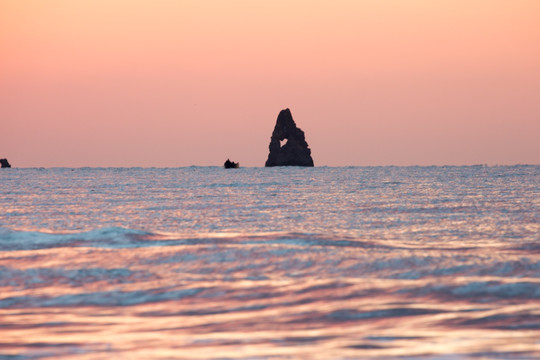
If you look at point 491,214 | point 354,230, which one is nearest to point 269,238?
point 354,230

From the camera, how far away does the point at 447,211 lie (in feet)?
108

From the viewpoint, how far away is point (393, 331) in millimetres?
8953

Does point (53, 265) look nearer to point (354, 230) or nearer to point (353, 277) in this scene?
point (353, 277)

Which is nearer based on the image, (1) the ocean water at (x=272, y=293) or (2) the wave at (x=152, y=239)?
(1) the ocean water at (x=272, y=293)

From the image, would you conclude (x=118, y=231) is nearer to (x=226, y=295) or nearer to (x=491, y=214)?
(x=226, y=295)

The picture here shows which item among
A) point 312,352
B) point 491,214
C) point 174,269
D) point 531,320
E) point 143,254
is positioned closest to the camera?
point 312,352

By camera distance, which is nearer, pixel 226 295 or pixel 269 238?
pixel 226 295

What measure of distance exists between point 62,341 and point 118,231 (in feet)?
44.2

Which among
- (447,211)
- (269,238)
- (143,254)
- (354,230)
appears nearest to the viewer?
(143,254)

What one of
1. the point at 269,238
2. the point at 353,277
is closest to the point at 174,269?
the point at 353,277

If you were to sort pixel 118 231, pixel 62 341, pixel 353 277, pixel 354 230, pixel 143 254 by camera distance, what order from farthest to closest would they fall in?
1. pixel 354 230
2. pixel 118 231
3. pixel 143 254
4. pixel 353 277
5. pixel 62 341

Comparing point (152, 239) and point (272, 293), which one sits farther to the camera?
point (152, 239)

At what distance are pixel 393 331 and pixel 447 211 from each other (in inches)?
984

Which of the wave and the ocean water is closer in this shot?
the ocean water
